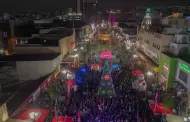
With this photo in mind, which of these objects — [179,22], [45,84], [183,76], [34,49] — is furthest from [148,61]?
[34,49]

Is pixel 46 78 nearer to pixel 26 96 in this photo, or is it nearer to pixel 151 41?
pixel 26 96

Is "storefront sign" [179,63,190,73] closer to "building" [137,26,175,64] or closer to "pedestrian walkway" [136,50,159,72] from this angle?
"building" [137,26,175,64]

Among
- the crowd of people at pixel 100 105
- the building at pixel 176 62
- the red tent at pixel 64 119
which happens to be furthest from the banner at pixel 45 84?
the building at pixel 176 62

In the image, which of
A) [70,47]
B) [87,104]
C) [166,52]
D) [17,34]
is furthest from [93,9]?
[87,104]

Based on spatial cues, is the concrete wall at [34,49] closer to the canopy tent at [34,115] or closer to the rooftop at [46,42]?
the rooftop at [46,42]

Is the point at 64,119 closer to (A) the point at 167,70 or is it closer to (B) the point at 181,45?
(A) the point at 167,70
